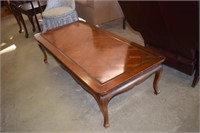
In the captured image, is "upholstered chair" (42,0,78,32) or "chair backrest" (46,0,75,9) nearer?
"upholstered chair" (42,0,78,32)

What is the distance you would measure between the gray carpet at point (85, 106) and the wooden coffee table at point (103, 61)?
0.15 metres

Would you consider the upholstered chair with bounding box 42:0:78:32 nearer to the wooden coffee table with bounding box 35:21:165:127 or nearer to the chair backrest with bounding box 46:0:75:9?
the chair backrest with bounding box 46:0:75:9

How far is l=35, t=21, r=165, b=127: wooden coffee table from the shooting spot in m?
1.38

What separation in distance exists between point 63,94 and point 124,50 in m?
0.75

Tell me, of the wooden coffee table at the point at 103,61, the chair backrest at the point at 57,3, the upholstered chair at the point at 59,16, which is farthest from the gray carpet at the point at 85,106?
the chair backrest at the point at 57,3

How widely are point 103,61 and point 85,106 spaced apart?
0.46 m

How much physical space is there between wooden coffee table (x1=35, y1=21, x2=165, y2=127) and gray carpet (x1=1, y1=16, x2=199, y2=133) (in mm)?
147

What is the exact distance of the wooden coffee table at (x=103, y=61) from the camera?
1.38 meters

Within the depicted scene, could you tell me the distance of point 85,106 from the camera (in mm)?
1774

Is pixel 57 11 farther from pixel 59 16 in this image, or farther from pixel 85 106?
pixel 85 106

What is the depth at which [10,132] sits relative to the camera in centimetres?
164

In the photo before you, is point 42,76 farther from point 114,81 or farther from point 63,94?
point 114,81

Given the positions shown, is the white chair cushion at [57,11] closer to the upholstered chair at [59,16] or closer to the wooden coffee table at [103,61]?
the upholstered chair at [59,16]

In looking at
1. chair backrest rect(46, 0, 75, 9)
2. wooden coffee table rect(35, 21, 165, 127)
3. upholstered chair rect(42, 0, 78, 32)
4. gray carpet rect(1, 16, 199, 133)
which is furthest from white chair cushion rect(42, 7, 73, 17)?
gray carpet rect(1, 16, 199, 133)
